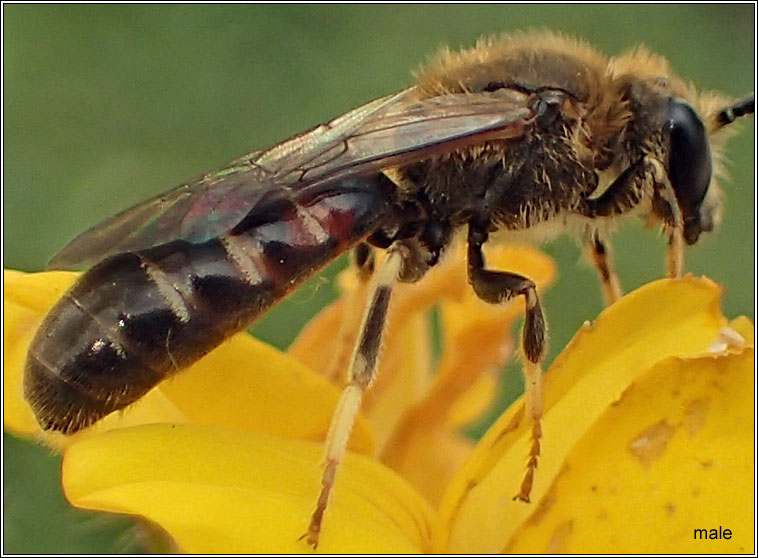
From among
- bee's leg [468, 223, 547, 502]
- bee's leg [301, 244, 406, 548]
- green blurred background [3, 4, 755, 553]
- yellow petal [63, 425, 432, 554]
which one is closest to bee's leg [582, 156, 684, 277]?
bee's leg [468, 223, 547, 502]

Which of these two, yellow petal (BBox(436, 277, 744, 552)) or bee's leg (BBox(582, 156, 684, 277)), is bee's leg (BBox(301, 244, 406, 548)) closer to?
yellow petal (BBox(436, 277, 744, 552))

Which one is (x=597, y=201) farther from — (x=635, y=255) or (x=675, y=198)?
(x=635, y=255)

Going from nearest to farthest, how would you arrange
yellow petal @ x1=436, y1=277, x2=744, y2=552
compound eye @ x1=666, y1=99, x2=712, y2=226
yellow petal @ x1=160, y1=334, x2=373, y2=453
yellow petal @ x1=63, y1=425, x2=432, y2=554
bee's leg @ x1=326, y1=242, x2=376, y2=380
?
yellow petal @ x1=63, y1=425, x2=432, y2=554 → yellow petal @ x1=436, y1=277, x2=744, y2=552 → yellow petal @ x1=160, y1=334, x2=373, y2=453 → compound eye @ x1=666, y1=99, x2=712, y2=226 → bee's leg @ x1=326, y1=242, x2=376, y2=380

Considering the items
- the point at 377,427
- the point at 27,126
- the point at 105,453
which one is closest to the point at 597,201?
the point at 377,427

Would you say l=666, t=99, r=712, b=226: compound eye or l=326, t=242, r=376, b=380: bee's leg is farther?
l=326, t=242, r=376, b=380: bee's leg

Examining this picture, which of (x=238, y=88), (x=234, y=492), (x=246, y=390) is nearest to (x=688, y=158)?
(x=246, y=390)

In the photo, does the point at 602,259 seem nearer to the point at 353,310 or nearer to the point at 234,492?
the point at 353,310

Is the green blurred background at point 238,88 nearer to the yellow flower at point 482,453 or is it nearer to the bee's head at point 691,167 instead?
the bee's head at point 691,167
